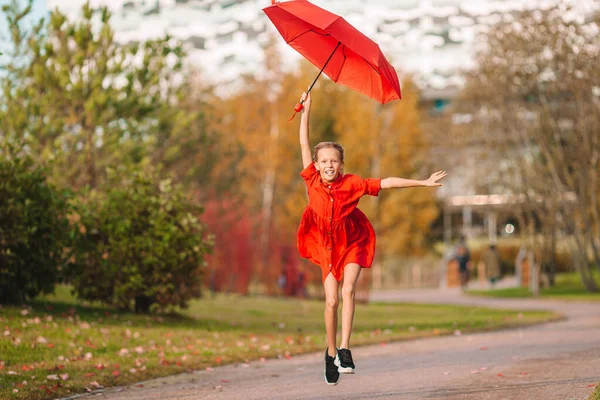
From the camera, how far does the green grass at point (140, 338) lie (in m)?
8.82

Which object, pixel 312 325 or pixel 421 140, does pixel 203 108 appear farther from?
pixel 312 325

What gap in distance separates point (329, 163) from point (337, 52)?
1.54 meters

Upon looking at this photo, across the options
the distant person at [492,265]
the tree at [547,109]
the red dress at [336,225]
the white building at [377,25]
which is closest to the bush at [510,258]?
the distant person at [492,265]

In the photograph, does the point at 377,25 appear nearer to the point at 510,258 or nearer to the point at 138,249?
the point at 510,258

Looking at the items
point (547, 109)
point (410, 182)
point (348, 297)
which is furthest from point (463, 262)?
point (410, 182)

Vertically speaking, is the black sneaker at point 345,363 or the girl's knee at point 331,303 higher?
the girl's knee at point 331,303

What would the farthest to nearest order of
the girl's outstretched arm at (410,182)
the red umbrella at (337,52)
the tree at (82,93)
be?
the tree at (82,93) < the red umbrella at (337,52) < the girl's outstretched arm at (410,182)

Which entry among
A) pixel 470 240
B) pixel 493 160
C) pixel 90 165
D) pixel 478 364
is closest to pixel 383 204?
pixel 493 160

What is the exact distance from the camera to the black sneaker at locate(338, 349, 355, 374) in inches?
285

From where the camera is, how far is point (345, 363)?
7273mm

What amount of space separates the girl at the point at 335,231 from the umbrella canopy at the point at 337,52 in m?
0.69

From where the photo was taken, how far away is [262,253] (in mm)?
29922

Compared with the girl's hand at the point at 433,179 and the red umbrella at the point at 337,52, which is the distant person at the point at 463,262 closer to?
the red umbrella at the point at 337,52

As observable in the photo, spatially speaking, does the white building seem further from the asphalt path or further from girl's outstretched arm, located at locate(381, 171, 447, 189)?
girl's outstretched arm, located at locate(381, 171, 447, 189)
